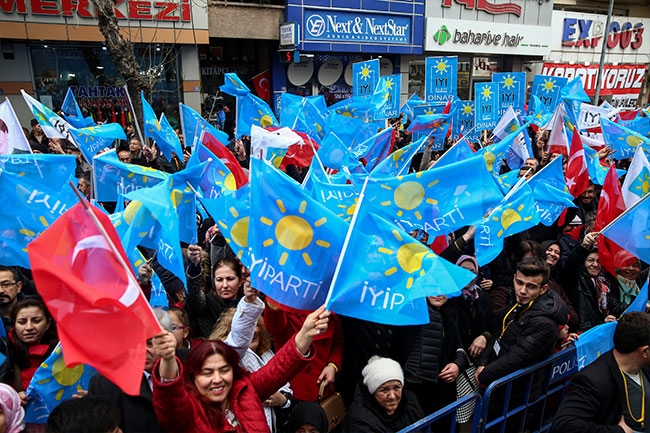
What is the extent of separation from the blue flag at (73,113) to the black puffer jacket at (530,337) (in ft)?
24.8

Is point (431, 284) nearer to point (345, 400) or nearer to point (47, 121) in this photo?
point (345, 400)

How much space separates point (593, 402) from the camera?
264 centimetres

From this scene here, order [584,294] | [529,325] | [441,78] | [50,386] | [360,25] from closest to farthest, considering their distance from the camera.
Answer: 1. [50,386]
2. [529,325]
3. [584,294]
4. [441,78]
5. [360,25]

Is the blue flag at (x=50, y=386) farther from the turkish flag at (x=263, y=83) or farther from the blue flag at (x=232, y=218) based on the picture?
the turkish flag at (x=263, y=83)

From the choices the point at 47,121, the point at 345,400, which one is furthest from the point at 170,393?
the point at 47,121

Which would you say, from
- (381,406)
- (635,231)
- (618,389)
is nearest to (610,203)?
(635,231)

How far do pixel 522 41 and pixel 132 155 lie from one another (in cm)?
2054

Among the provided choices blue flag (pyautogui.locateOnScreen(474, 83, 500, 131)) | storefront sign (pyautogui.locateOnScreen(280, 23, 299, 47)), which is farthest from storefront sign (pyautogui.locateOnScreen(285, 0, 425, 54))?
blue flag (pyautogui.locateOnScreen(474, 83, 500, 131))

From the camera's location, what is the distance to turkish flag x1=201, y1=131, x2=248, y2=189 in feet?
17.2

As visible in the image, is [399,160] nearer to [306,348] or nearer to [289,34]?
[306,348]

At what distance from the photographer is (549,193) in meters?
5.39

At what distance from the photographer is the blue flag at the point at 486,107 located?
9.49 m

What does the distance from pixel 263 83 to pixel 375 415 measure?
56.7 ft

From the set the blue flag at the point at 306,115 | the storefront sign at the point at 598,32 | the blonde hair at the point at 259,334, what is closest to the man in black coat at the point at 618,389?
the blonde hair at the point at 259,334
